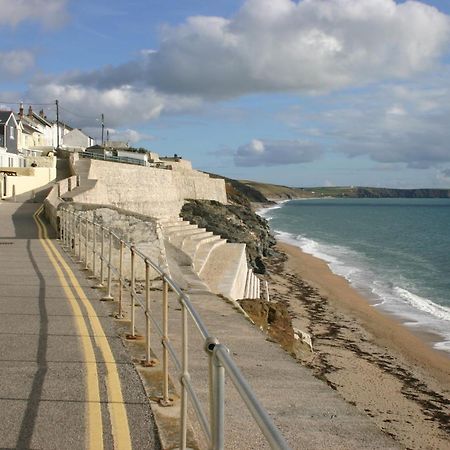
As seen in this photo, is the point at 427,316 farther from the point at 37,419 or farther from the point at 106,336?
the point at 37,419

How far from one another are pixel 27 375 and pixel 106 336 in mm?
1655

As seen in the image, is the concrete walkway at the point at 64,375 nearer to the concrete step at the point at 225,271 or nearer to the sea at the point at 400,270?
the concrete step at the point at 225,271

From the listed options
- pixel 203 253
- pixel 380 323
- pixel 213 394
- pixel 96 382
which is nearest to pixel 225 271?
pixel 203 253

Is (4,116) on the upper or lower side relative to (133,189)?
upper

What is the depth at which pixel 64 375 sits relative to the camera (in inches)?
222

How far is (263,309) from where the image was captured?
15.2 m

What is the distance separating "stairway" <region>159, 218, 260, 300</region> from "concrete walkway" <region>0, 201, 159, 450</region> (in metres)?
4.23

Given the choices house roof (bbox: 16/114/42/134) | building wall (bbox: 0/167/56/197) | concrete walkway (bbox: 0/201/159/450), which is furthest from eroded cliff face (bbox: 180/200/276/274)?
house roof (bbox: 16/114/42/134)

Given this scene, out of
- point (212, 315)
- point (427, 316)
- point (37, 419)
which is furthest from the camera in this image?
point (427, 316)

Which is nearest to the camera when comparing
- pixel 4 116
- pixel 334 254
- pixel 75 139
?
pixel 334 254

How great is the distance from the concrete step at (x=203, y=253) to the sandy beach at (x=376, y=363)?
449 centimetres

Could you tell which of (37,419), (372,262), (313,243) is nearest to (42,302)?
(37,419)

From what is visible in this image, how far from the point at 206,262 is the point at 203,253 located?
3.09 ft

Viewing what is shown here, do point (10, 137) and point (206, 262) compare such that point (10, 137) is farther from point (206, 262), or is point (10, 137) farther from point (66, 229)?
point (66, 229)
